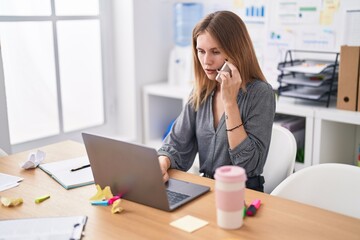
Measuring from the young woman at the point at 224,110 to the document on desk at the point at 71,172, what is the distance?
281 mm

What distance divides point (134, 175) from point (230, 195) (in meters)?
0.35

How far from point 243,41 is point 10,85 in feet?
5.30

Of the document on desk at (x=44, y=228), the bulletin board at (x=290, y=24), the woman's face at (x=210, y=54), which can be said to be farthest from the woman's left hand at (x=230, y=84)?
the bulletin board at (x=290, y=24)

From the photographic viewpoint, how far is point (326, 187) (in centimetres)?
162

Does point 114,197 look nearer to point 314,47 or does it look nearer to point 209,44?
point 209,44

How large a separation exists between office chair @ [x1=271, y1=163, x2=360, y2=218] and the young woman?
8.2 inches

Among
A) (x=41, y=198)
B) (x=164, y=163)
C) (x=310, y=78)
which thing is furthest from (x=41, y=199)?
(x=310, y=78)

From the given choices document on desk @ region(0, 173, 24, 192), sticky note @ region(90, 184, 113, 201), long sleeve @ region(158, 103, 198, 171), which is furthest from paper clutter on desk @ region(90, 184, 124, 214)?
long sleeve @ region(158, 103, 198, 171)

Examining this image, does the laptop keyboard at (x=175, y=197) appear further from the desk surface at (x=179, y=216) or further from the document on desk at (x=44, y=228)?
the document on desk at (x=44, y=228)

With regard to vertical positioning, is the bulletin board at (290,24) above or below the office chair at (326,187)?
above

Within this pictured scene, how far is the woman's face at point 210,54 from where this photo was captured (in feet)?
6.10

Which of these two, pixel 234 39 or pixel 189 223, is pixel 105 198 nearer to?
pixel 189 223

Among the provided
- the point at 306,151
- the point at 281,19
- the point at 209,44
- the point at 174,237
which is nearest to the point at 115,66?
the point at 281,19

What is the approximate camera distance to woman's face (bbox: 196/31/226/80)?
186 cm
